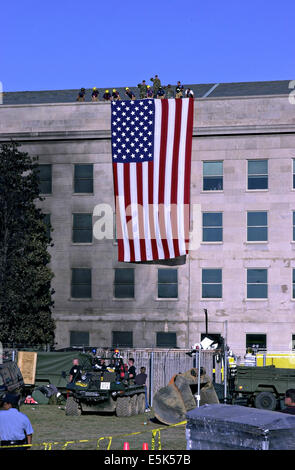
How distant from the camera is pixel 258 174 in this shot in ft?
165

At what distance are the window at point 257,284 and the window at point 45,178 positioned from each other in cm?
1421

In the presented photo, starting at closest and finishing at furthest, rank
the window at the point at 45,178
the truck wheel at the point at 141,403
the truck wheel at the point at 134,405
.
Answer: the truck wheel at the point at 134,405 → the truck wheel at the point at 141,403 → the window at the point at 45,178

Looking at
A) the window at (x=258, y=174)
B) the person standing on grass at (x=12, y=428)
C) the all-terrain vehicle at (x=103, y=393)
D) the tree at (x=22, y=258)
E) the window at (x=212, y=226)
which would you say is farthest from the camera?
the window at (x=212, y=226)

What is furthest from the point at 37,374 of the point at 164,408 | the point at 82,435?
the point at 82,435

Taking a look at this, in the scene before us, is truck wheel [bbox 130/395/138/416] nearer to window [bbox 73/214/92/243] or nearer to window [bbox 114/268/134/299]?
window [bbox 114/268/134/299]

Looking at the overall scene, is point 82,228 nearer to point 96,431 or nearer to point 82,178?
point 82,178

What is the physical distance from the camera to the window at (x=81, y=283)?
51875 mm

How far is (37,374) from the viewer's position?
1385 inches

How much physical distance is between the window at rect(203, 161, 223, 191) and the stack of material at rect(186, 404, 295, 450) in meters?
36.6

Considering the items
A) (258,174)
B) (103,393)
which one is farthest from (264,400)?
(258,174)

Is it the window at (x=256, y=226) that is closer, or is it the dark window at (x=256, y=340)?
the dark window at (x=256, y=340)

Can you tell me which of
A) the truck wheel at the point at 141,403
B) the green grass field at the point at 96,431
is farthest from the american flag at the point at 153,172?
the truck wheel at the point at 141,403

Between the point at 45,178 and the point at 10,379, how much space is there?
2575cm

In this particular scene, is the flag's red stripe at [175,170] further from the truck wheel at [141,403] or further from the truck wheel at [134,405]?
the truck wheel at [134,405]
